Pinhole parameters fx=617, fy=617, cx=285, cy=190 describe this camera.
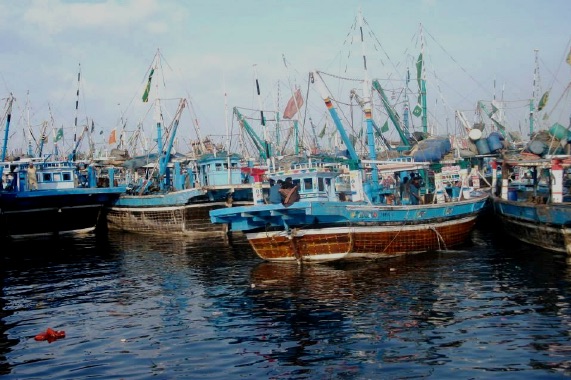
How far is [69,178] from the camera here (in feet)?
165

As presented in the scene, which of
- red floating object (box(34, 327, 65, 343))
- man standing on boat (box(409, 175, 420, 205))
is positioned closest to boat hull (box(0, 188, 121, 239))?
man standing on boat (box(409, 175, 420, 205))

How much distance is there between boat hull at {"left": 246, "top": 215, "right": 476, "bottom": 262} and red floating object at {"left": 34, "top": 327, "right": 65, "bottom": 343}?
1143cm

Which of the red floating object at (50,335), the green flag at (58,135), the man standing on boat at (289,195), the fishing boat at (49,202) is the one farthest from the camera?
the green flag at (58,135)

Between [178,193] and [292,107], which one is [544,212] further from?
[178,193]

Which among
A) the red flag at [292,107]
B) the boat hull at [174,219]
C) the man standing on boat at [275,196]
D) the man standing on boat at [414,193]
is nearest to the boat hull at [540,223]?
the man standing on boat at [414,193]

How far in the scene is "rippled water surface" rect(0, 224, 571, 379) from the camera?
1331 cm

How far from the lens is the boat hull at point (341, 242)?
26036 mm

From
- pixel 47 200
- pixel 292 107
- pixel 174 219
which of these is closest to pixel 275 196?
pixel 292 107

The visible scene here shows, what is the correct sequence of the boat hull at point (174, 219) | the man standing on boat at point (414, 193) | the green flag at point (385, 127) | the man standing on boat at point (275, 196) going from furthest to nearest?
1. the green flag at point (385, 127)
2. the boat hull at point (174, 219)
3. the man standing on boat at point (414, 193)
4. the man standing on boat at point (275, 196)

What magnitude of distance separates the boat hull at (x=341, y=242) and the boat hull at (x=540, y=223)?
15.4 feet

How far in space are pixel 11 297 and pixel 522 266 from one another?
64.6 feet

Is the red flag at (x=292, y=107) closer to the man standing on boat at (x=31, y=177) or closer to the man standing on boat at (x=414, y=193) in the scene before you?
the man standing on boat at (x=414, y=193)

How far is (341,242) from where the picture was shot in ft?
85.7

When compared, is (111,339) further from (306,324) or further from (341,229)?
(341,229)
